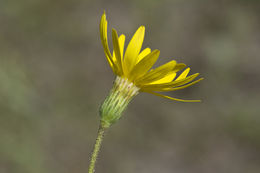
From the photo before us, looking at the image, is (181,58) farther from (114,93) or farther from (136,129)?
(114,93)

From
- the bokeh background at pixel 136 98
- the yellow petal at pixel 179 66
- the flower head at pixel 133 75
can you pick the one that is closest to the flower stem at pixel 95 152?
the flower head at pixel 133 75

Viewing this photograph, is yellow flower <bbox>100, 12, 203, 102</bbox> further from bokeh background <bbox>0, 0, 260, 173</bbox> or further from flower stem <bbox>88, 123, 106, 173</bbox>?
bokeh background <bbox>0, 0, 260, 173</bbox>

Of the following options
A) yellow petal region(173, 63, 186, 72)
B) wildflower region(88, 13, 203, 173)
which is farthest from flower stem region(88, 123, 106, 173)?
yellow petal region(173, 63, 186, 72)

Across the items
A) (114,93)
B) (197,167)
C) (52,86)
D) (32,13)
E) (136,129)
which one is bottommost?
(114,93)

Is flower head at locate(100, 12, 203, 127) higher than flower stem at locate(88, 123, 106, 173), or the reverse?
flower head at locate(100, 12, 203, 127)

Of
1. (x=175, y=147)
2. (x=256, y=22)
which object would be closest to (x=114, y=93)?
(x=175, y=147)

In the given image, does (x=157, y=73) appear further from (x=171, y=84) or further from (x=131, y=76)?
(x=131, y=76)

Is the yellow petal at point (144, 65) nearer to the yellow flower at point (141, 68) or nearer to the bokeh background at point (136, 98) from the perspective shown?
the yellow flower at point (141, 68)

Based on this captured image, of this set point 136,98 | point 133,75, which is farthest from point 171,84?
point 136,98
